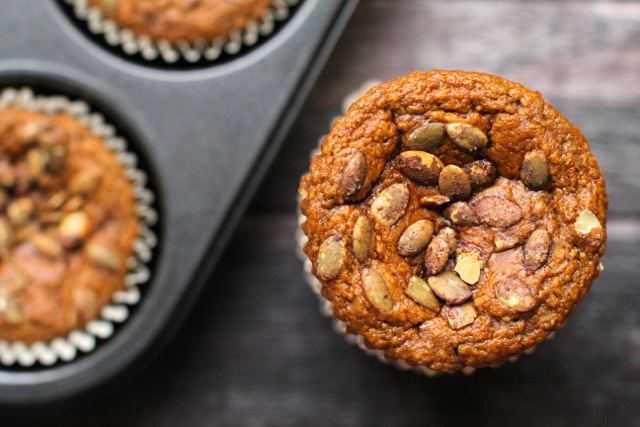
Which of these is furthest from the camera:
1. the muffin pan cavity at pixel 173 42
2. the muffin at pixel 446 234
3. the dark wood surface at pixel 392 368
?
the dark wood surface at pixel 392 368

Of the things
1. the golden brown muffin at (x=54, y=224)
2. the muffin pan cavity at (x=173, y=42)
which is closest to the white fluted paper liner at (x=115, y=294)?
the golden brown muffin at (x=54, y=224)

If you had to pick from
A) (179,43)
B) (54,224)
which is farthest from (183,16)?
(54,224)

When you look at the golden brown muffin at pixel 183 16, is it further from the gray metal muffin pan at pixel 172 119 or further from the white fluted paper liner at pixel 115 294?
the white fluted paper liner at pixel 115 294

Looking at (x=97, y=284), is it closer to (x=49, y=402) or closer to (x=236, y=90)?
(x=49, y=402)

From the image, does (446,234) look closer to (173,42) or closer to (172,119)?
(172,119)

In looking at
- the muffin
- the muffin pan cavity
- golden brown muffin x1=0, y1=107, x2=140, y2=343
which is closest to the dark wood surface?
the muffin pan cavity

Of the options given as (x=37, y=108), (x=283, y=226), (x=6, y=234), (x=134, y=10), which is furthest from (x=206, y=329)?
(x=134, y=10)
